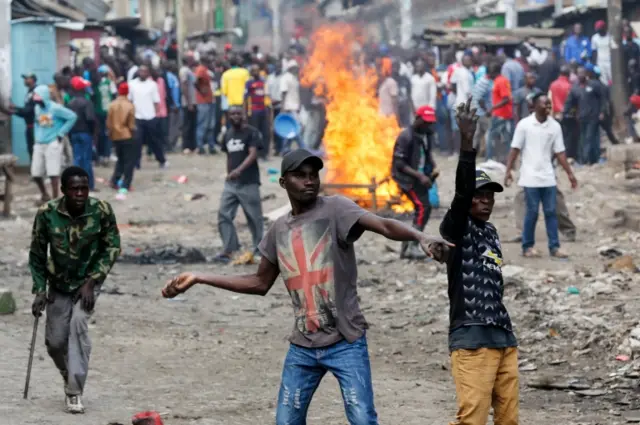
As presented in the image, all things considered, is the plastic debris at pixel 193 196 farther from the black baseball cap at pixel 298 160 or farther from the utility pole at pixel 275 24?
the utility pole at pixel 275 24

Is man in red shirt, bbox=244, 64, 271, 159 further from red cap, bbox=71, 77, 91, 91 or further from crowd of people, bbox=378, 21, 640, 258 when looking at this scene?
red cap, bbox=71, 77, 91, 91

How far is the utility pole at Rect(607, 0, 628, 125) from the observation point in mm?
22875

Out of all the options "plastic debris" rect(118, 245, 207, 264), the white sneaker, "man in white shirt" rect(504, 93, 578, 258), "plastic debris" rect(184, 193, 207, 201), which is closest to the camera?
the white sneaker

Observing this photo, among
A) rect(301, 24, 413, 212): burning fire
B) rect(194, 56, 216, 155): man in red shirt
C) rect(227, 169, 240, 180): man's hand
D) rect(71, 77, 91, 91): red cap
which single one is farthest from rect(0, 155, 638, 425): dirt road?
rect(194, 56, 216, 155): man in red shirt

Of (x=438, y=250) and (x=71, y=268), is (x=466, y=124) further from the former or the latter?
(x=71, y=268)

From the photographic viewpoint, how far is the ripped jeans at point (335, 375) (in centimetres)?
559

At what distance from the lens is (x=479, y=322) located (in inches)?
234

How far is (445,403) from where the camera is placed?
834 cm

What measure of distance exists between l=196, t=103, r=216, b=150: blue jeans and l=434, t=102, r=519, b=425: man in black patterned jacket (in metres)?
21.2

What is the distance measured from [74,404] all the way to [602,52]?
792 inches

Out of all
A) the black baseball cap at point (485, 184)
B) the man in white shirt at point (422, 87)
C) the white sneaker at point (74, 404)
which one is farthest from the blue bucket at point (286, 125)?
the black baseball cap at point (485, 184)

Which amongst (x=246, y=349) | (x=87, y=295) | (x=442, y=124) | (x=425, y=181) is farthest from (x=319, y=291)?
(x=442, y=124)

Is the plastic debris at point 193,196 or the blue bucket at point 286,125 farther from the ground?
the blue bucket at point 286,125

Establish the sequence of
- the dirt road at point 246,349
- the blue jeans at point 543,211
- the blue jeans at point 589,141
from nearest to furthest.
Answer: the dirt road at point 246,349 → the blue jeans at point 543,211 → the blue jeans at point 589,141
